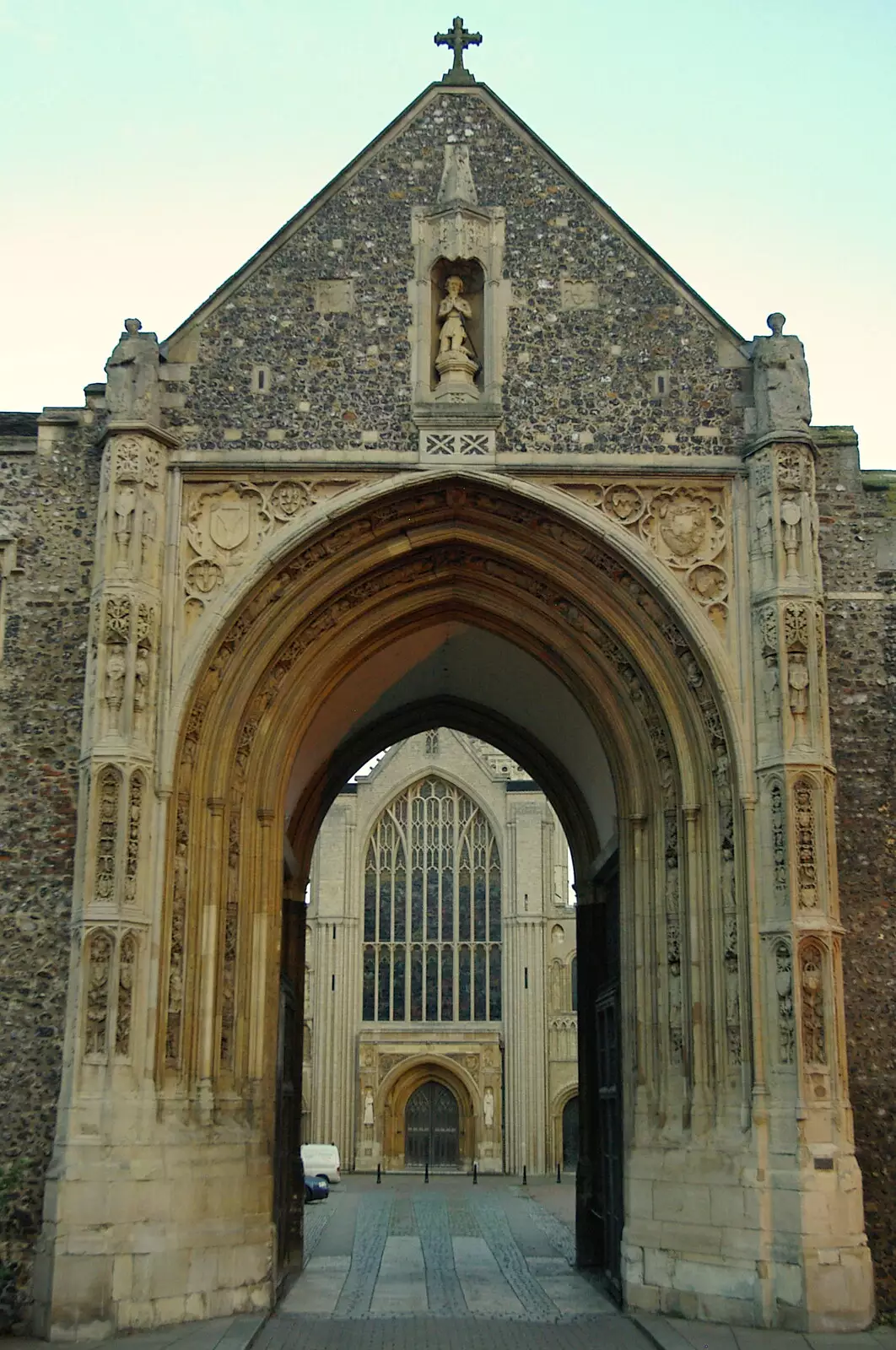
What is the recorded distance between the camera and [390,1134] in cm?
4238

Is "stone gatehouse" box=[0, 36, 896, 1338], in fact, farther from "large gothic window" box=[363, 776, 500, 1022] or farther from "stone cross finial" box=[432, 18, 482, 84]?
"large gothic window" box=[363, 776, 500, 1022]

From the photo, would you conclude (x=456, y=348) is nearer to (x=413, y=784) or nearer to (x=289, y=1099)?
(x=289, y=1099)

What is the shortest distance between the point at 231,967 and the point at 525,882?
30.6 meters

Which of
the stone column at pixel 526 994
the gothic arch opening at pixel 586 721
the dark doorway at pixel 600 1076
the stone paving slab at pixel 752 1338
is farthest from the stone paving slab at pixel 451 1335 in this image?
the stone column at pixel 526 994

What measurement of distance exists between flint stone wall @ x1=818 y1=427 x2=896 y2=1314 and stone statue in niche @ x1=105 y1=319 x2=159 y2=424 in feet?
20.2

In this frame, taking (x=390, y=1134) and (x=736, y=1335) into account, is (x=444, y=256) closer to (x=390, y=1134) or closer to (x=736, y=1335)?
(x=736, y=1335)

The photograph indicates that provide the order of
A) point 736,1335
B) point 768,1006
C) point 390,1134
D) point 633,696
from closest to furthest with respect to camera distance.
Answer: point 736,1335 → point 768,1006 → point 633,696 → point 390,1134

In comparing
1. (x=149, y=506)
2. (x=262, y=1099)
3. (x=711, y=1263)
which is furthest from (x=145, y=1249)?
(x=149, y=506)

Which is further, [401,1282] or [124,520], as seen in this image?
[401,1282]

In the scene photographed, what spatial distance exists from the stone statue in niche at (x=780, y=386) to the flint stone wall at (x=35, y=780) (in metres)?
6.08

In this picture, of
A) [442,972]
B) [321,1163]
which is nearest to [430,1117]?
[442,972]

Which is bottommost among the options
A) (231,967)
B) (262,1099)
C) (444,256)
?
(262,1099)

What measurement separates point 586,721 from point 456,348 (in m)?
4.11

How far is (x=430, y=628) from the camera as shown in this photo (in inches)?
634
